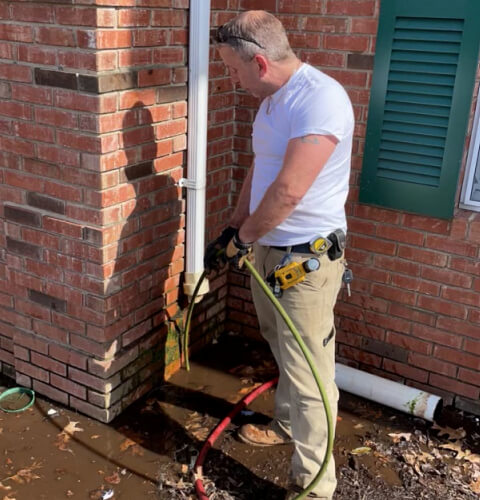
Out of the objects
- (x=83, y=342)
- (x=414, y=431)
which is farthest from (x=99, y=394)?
(x=414, y=431)

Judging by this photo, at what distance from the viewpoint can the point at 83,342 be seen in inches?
134

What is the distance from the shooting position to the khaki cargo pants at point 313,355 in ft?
9.23

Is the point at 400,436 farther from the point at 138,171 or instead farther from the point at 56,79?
the point at 56,79

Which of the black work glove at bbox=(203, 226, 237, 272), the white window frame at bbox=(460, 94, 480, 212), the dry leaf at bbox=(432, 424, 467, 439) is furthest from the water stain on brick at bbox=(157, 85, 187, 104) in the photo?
the dry leaf at bbox=(432, 424, 467, 439)

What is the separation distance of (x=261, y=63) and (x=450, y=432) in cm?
232

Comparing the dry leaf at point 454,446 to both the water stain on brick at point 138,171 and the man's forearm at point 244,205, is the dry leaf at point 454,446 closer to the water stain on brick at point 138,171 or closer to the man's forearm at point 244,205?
the man's forearm at point 244,205

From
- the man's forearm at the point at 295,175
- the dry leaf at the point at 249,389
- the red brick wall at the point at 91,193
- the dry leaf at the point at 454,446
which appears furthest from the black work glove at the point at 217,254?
the dry leaf at the point at 454,446

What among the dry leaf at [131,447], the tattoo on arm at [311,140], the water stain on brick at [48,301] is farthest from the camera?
A: the water stain on brick at [48,301]

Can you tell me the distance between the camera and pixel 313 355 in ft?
9.40

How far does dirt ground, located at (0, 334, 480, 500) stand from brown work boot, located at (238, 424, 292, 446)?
0.04m

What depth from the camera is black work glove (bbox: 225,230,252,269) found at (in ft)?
9.22

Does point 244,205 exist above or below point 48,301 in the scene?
above

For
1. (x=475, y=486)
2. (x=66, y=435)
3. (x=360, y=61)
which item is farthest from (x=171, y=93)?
(x=475, y=486)

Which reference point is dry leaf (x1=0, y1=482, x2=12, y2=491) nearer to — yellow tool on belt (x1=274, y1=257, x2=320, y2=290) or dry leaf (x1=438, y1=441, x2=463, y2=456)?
yellow tool on belt (x1=274, y1=257, x2=320, y2=290)
